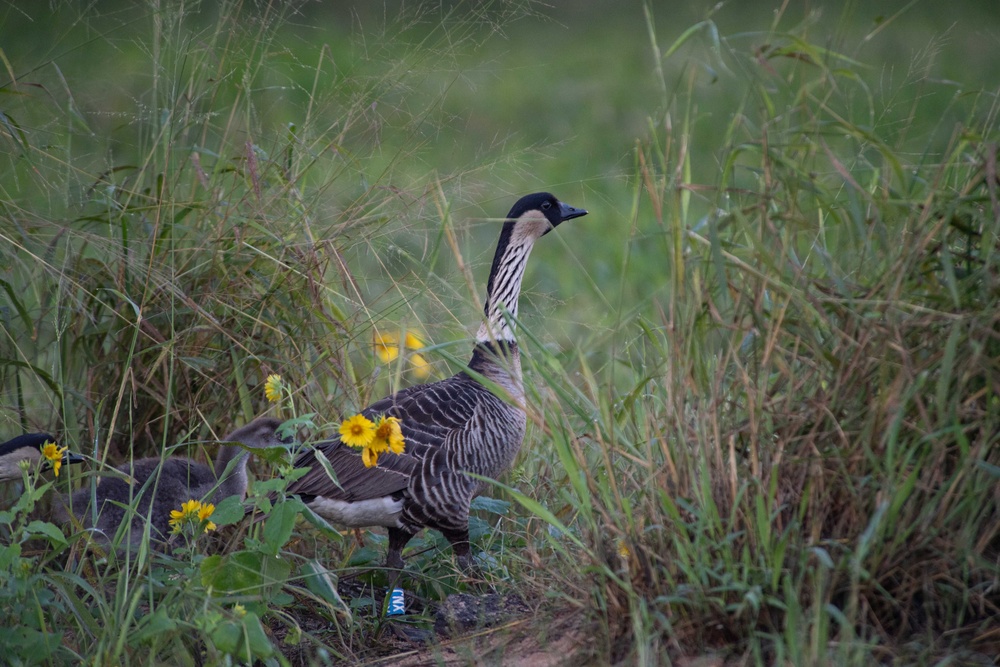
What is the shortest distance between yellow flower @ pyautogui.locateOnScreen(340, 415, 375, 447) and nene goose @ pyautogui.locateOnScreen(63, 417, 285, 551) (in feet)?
3.18

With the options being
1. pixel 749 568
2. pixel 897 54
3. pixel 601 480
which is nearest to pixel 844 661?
pixel 749 568

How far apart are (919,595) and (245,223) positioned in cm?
267

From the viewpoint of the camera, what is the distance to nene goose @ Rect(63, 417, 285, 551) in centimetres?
391

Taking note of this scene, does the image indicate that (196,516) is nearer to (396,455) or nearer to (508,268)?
(396,455)

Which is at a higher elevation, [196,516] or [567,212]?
[567,212]

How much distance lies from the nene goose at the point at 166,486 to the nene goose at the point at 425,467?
0.68 feet

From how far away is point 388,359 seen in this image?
4.42 m

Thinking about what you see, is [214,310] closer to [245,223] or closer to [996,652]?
[245,223]

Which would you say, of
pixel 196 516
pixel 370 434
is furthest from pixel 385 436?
pixel 196 516

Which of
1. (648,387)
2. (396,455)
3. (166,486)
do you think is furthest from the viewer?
(166,486)

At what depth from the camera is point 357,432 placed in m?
3.02

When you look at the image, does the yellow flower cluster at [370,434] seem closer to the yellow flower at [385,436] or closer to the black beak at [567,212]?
the yellow flower at [385,436]

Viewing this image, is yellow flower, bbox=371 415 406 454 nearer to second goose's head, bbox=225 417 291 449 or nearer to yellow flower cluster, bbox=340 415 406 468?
yellow flower cluster, bbox=340 415 406 468

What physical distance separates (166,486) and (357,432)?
1367 millimetres
